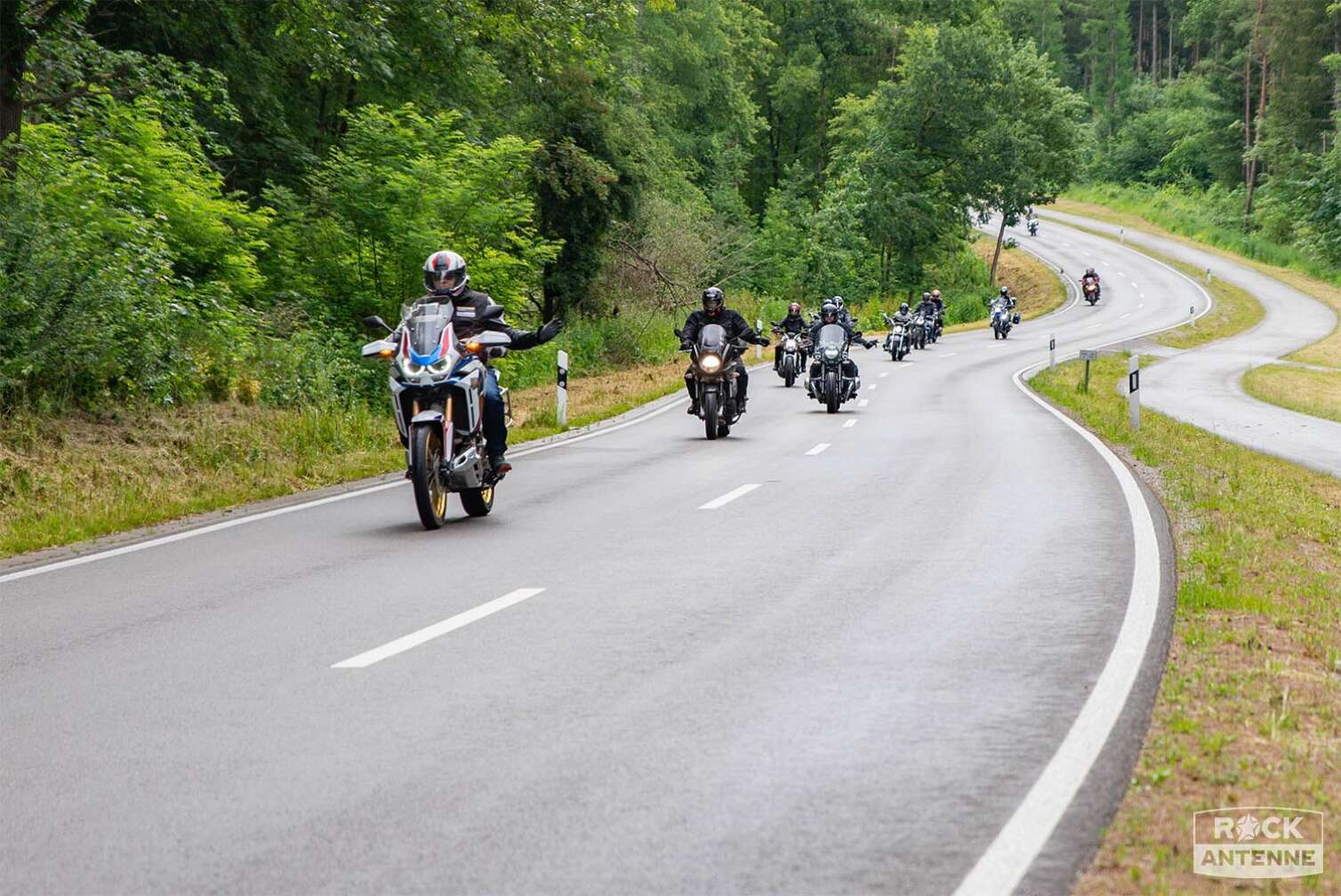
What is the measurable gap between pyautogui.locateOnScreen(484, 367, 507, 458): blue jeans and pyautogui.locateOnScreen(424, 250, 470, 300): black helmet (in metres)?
0.71

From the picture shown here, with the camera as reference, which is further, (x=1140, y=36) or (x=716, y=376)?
(x=1140, y=36)

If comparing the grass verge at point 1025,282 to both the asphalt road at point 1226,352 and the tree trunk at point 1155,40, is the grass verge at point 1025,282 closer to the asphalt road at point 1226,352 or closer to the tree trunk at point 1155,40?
the asphalt road at point 1226,352

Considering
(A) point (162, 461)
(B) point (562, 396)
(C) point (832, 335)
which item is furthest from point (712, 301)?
(A) point (162, 461)

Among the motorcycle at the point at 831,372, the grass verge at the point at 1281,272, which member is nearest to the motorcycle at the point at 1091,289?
the grass verge at the point at 1281,272

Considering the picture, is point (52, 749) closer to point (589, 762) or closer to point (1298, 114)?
point (589, 762)

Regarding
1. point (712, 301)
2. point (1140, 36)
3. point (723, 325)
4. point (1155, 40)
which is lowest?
point (723, 325)

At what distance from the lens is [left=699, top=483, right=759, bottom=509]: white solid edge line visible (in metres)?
13.0

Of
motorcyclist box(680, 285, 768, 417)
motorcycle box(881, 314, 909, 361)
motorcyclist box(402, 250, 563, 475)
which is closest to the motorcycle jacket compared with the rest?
motorcyclist box(680, 285, 768, 417)

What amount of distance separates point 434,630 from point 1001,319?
52356 millimetres

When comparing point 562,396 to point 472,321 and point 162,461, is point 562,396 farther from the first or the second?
point 472,321

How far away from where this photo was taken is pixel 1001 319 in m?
57.5

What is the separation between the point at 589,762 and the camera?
513 cm

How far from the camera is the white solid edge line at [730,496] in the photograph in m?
13.0

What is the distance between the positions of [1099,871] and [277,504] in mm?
10343
